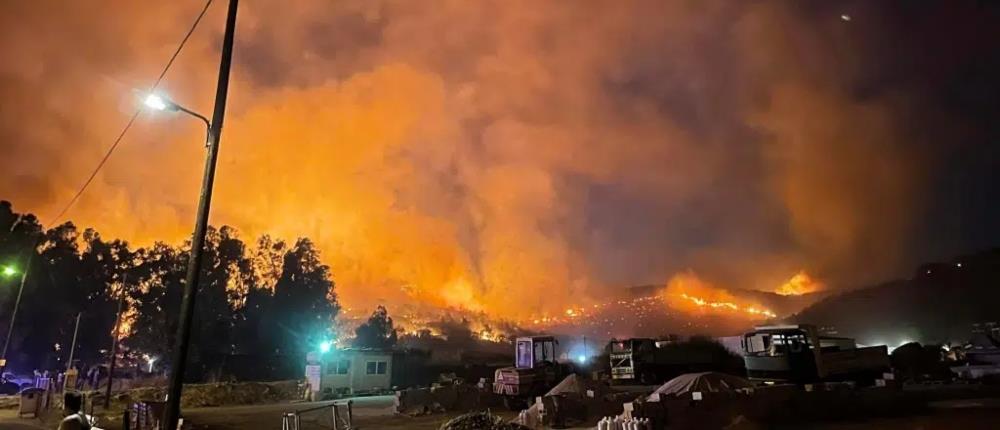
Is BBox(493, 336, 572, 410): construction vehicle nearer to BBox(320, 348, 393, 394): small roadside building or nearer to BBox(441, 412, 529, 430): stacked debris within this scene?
BBox(441, 412, 529, 430): stacked debris

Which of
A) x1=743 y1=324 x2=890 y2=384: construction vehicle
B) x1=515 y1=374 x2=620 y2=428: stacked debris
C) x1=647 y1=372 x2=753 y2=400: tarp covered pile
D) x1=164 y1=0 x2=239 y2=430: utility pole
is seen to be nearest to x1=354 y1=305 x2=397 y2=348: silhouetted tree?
x1=515 y1=374 x2=620 y2=428: stacked debris

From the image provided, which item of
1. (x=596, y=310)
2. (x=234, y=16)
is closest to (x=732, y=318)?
(x=596, y=310)

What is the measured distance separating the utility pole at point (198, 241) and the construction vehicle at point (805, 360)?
24.9 m

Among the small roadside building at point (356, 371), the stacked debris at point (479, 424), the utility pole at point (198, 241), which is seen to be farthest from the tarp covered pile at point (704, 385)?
the small roadside building at point (356, 371)

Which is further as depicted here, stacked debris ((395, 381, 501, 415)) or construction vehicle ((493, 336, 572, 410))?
stacked debris ((395, 381, 501, 415))

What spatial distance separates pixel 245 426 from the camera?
26547mm

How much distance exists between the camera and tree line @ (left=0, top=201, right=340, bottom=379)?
186 ft

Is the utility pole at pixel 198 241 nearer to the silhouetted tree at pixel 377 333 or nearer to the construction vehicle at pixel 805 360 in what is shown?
the construction vehicle at pixel 805 360

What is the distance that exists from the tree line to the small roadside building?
14216 mm

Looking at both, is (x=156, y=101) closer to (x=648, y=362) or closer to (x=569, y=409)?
(x=569, y=409)

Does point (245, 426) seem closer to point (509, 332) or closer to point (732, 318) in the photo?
point (509, 332)

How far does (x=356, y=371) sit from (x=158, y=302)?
2991 centimetres

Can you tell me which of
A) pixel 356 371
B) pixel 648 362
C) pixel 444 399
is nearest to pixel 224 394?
pixel 356 371

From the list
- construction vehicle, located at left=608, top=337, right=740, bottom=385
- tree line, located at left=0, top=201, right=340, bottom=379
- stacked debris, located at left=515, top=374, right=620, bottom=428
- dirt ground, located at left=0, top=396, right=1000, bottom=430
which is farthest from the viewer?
tree line, located at left=0, top=201, right=340, bottom=379
